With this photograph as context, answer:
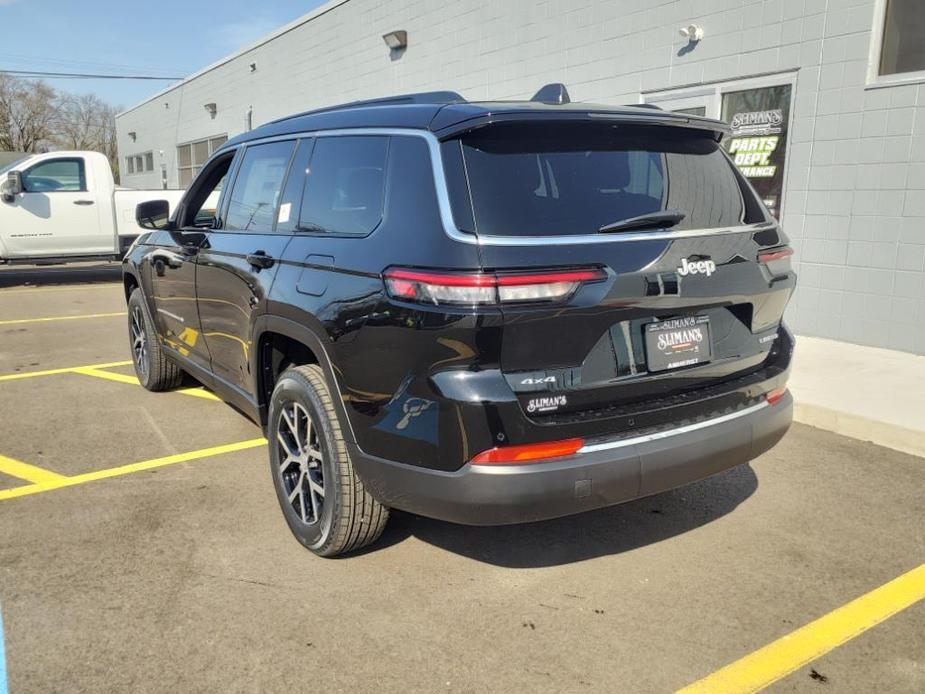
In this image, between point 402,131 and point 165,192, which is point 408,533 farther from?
point 165,192

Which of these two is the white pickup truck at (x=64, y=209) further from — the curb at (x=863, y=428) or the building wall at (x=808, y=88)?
the curb at (x=863, y=428)

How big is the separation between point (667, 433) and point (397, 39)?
41.5ft

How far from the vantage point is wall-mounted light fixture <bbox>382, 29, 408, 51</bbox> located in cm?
1381

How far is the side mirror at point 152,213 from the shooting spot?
5383 millimetres

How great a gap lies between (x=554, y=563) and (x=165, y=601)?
1609mm

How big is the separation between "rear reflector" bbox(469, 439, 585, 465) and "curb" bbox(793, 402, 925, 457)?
3228mm

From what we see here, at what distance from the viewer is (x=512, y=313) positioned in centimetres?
253

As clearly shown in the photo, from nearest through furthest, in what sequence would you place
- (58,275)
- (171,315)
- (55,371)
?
(171,315), (55,371), (58,275)

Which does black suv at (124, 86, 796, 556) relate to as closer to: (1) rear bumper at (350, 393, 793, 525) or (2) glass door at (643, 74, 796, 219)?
(1) rear bumper at (350, 393, 793, 525)

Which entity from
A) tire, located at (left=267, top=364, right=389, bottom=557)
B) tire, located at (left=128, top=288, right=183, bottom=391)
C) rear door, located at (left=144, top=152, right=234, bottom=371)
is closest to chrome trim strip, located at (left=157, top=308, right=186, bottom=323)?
rear door, located at (left=144, top=152, right=234, bottom=371)

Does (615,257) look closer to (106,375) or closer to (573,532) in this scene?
(573,532)

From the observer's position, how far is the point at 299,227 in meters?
3.51

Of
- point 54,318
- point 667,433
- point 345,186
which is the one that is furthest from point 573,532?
point 54,318

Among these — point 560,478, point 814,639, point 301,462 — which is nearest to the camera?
point 560,478
